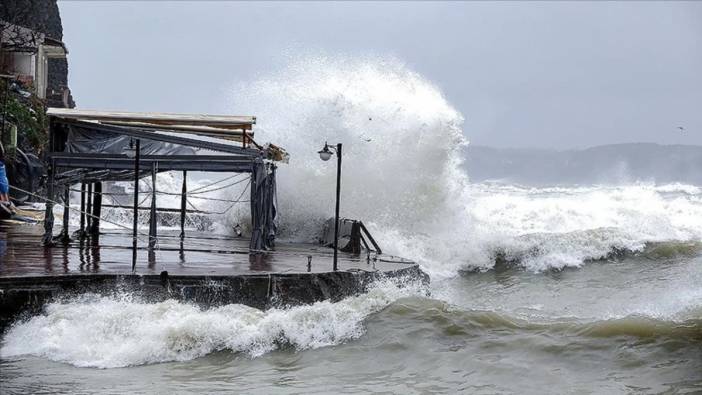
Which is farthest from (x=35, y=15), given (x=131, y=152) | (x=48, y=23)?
(x=131, y=152)

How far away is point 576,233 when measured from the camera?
25.2m

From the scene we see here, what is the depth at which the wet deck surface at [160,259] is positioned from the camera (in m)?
11.9

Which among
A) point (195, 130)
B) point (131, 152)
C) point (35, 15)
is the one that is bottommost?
point (131, 152)

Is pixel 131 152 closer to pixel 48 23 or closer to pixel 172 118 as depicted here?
pixel 172 118

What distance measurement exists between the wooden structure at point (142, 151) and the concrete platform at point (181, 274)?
732 millimetres

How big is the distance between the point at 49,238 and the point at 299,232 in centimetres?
812

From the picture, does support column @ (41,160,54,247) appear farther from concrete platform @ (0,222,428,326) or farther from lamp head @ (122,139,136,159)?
lamp head @ (122,139,136,159)

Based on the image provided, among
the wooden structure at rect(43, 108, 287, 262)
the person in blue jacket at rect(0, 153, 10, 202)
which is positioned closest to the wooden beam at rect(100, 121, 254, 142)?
the wooden structure at rect(43, 108, 287, 262)

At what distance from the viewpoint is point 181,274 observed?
464 inches

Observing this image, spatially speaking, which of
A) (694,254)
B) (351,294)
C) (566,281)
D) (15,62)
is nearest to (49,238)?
(351,294)

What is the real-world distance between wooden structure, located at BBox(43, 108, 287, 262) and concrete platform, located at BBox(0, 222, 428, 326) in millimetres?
732

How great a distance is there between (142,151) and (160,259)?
7.72 feet

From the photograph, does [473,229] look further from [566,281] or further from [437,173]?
[566,281]

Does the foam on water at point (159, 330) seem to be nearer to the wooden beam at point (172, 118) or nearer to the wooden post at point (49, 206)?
the wooden post at point (49, 206)
